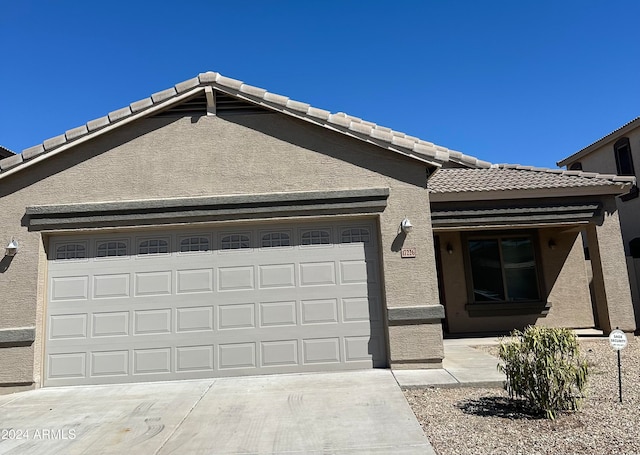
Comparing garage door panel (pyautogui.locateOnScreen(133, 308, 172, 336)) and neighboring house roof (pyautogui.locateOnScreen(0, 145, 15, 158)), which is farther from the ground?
neighboring house roof (pyautogui.locateOnScreen(0, 145, 15, 158))

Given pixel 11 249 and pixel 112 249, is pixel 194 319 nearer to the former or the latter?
pixel 112 249

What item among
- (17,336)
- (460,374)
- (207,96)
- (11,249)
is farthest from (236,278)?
(460,374)

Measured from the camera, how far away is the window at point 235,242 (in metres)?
8.24

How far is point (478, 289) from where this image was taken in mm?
12359

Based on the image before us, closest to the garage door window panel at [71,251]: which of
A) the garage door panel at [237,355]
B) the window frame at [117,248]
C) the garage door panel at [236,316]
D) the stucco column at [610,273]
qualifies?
the window frame at [117,248]

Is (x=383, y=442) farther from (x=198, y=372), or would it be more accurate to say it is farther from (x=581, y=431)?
(x=198, y=372)

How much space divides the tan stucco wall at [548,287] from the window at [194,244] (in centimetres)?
659

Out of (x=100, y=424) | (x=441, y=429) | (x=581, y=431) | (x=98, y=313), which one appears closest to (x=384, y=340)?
(x=441, y=429)

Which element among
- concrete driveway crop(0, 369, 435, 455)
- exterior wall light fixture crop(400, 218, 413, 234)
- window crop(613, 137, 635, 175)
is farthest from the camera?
window crop(613, 137, 635, 175)

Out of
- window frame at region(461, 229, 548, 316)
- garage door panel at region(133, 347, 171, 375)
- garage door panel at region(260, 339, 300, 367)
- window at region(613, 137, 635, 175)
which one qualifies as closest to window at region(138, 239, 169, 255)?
garage door panel at region(133, 347, 171, 375)

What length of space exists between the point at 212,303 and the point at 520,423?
503 centimetres

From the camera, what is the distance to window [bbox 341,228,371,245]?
8.28 metres

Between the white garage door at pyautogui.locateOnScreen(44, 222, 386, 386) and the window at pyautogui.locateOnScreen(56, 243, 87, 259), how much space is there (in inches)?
0.7

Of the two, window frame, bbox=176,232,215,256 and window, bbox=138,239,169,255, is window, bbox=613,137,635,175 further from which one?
window, bbox=138,239,169,255
